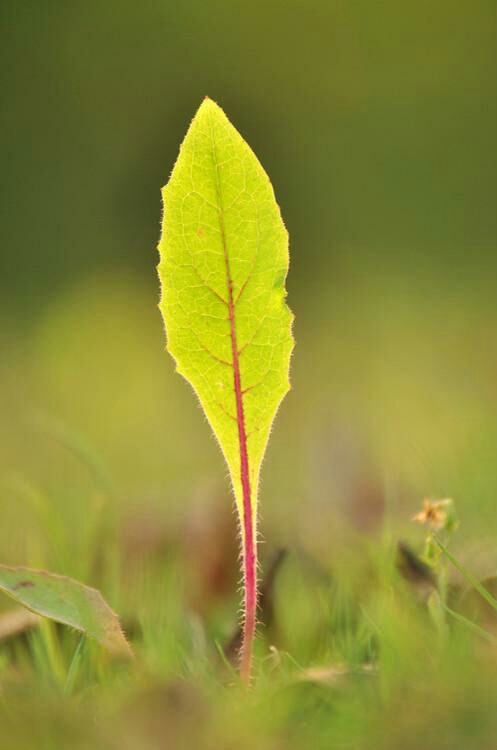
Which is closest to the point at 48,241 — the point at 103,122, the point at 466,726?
the point at 103,122

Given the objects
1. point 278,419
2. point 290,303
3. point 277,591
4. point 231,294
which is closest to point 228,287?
point 231,294

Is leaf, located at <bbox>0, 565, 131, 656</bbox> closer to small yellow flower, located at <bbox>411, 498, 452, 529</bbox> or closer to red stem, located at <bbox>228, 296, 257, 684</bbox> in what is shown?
red stem, located at <bbox>228, 296, 257, 684</bbox>

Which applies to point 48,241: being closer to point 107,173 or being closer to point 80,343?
point 107,173

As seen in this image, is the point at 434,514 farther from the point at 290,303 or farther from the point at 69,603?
the point at 290,303

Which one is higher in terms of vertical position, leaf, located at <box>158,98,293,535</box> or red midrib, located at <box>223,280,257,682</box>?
leaf, located at <box>158,98,293,535</box>

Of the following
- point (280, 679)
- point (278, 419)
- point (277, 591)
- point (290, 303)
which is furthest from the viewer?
point (290, 303)

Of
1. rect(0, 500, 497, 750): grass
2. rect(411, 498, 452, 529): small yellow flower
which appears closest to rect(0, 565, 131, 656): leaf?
rect(0, 500, 497, 750): grass
